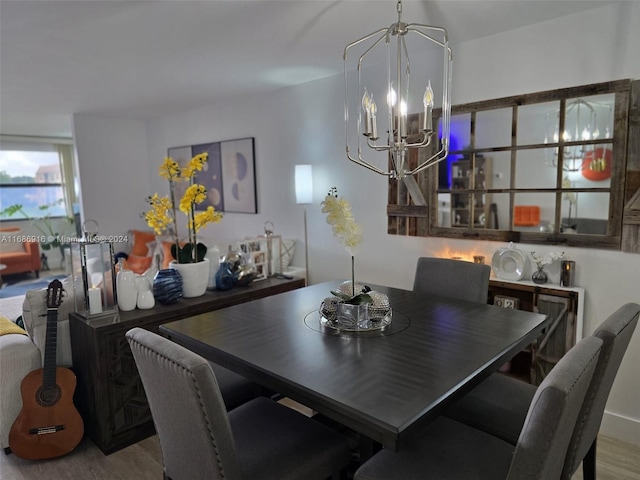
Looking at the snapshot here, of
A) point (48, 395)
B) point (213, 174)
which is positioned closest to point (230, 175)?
point (213, 174)

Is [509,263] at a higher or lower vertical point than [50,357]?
higher

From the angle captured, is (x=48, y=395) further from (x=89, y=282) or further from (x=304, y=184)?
(x=304, y=184)

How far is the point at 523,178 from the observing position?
328 centimetres

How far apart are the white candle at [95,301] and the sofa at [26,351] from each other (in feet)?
0.87

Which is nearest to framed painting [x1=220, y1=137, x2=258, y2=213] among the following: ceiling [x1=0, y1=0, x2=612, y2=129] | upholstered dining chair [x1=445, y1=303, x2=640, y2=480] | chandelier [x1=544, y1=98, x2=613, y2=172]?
ceiling [x1=0, y1=0, x2=612, y2=129]

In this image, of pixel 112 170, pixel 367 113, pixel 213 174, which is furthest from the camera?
pixel 112 170

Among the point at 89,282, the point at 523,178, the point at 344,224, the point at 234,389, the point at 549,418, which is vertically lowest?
the point at 234,389

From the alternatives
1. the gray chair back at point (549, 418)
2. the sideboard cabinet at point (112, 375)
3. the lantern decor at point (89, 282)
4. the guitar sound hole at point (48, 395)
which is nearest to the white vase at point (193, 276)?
the sideboard cabinet at point (112, 375)

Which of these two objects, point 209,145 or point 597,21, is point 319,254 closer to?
point 209,145

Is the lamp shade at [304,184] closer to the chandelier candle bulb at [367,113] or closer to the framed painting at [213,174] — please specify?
the framed painting at [213,174]

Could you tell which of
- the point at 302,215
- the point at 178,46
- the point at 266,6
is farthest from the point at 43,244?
the point at 266,6

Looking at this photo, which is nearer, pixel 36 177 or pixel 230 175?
pixel 230 175

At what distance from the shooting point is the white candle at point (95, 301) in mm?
2229

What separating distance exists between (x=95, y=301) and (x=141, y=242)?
3.27m
